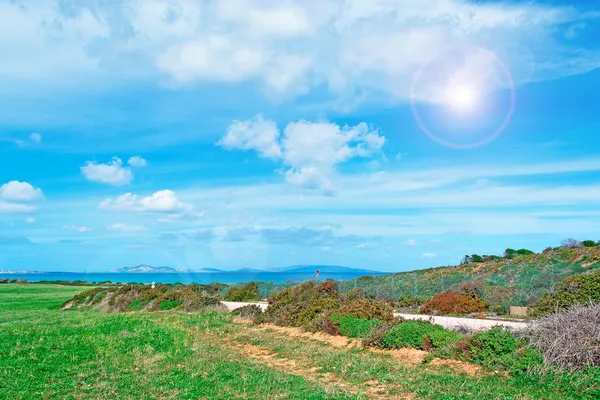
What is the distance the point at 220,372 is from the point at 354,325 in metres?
8.08

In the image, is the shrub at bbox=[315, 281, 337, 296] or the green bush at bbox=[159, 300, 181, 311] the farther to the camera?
the green bush at bbox=[159, 300, 181, 311]

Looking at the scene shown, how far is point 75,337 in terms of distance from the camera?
19641 millimetres

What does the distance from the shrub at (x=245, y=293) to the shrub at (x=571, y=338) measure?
97.8 ft

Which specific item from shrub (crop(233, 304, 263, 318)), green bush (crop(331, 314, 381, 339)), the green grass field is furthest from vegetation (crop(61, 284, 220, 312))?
green bush (crop(331, 314, 381, 339))

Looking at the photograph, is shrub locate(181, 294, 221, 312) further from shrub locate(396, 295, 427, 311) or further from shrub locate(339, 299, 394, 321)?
shrub locate(339, 299, 394, 321)

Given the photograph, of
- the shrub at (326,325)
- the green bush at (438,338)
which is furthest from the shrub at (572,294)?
the shrub at (326,325)

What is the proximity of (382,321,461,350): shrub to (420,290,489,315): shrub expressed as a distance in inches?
342

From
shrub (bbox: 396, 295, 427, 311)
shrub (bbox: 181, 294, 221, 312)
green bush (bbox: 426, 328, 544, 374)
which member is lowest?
green bush (bbox: 426, 328, 544, 374)

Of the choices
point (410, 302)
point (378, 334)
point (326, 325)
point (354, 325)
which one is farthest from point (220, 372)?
point (410, 302)

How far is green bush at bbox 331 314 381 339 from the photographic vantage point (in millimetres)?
20031

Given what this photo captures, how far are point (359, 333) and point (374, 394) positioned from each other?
27.6ft

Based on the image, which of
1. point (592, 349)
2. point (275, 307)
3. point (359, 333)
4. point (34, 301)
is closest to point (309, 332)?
point (359, 333)

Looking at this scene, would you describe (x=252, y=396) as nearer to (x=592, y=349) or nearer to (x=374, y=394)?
(x=374, y=394)

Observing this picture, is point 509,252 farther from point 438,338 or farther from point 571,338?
point 571,338
